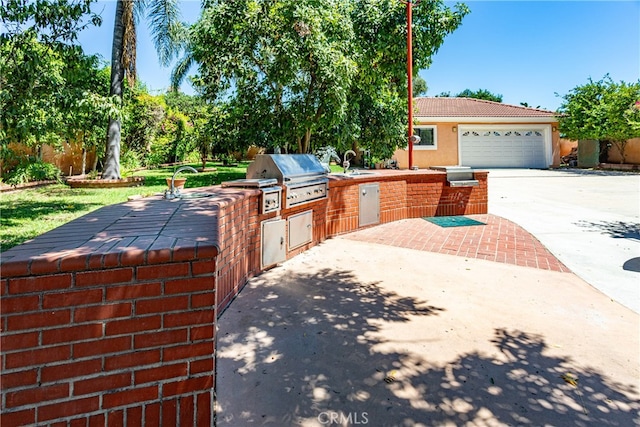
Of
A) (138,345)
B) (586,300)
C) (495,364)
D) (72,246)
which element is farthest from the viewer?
(586,300)

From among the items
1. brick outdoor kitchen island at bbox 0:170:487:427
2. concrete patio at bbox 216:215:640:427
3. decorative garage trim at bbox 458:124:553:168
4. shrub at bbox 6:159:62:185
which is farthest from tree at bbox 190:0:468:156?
decorative garage trim at bbox 458:124:553:168

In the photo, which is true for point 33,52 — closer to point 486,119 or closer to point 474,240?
point 474,240

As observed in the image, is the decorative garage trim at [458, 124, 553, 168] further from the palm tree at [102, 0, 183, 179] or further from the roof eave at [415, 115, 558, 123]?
the palm tree at [102, 0, 183, 179]

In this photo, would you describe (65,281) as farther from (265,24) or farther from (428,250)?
(265,24)

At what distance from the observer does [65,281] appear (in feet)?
5.25

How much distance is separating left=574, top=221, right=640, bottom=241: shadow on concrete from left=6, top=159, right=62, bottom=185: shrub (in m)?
13.1

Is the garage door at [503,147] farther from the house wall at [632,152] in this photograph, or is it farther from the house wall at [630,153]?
the house wall at [632,152]

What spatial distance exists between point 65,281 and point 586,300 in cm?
458

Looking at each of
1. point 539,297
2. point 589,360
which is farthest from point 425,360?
point 539,297

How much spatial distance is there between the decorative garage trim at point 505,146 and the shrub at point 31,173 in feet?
68.2

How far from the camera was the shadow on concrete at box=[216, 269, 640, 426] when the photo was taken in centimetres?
222

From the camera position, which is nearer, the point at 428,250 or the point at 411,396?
the point at 411,396

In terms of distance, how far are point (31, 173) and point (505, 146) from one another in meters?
24.0

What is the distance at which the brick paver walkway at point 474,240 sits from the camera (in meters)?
5.41
